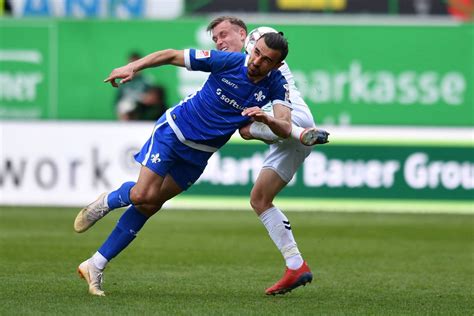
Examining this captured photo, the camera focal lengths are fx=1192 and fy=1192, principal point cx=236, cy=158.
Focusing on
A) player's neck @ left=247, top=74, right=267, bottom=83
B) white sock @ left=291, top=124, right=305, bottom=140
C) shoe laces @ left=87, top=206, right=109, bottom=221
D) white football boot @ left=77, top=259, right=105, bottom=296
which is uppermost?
player's neck @ left=247, top=74, right=267, bottom=83

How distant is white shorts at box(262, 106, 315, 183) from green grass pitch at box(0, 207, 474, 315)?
997mm

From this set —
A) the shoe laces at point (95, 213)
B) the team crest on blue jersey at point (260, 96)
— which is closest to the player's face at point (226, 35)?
the team crest on blue jersey at point (260, 96)

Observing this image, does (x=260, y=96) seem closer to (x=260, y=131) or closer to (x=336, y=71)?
(x=260, y=131)

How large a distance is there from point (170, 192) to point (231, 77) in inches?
40.5

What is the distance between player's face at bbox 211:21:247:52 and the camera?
9742mm

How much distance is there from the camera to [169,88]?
22.6 meters

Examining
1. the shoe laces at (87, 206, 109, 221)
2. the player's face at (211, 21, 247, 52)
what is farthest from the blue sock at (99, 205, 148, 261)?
the player's face at (211, 21, 247, 52)

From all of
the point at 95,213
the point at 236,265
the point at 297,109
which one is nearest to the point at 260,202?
the point at 297,109

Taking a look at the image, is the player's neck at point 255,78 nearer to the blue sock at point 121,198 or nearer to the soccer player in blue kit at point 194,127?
the soccer player in blue kit at point 194,127

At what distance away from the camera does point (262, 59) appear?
28.3 feet

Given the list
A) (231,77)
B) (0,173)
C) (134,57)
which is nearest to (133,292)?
(231,77)

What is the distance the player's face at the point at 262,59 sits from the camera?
859cm

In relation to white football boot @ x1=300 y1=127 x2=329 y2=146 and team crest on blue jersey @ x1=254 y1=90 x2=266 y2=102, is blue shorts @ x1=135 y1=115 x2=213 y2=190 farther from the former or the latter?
white football boot @ x1=300 y1=127 x2=329 y2=146

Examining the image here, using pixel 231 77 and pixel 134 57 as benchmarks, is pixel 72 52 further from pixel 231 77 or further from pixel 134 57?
pixel 231 77
